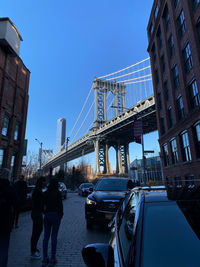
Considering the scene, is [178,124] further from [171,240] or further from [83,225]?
[171,240]

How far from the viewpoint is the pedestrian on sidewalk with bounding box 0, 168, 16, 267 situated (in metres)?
2.95

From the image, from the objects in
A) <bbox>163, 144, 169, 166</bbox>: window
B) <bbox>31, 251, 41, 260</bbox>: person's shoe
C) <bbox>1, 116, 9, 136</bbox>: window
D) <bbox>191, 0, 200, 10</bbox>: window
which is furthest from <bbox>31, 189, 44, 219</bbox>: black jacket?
<bbox>191, 0, 200, 10</bbox>: window

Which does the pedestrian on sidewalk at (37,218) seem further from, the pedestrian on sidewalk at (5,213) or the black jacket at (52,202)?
the pedestrian on sidewalk at (5,213)

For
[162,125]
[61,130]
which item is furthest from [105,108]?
[61,130]

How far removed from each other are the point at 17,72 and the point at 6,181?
1082 inches

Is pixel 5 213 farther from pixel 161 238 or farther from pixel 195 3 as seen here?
pixel 195 3

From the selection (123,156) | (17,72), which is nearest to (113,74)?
(123,156)

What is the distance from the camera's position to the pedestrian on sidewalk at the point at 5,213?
295 centimetres

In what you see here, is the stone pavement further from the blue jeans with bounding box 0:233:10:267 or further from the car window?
the car window

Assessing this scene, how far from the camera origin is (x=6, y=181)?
318cm

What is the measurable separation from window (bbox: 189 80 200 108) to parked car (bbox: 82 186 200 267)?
18.5m

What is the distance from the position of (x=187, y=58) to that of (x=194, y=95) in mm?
4343

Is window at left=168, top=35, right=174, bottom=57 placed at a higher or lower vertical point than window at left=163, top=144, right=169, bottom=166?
higher

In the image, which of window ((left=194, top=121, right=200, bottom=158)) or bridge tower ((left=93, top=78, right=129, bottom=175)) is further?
bridge tower ((left=93, top=78, right=129, bottom=175))
